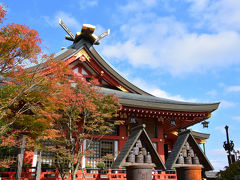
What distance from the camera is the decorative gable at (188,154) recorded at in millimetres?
7316

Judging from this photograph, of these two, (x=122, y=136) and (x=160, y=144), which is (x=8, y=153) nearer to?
(x=122, y=136)

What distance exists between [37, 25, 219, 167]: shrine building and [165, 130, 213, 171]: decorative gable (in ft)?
18.8

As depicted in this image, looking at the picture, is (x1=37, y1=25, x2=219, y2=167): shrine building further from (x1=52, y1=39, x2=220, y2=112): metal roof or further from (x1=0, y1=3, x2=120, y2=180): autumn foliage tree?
(x1=0, y1=3, x2=120, y2=180): autumn foliage tree

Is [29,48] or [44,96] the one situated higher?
[29,48]

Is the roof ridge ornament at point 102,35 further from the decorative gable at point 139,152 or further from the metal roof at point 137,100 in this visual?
the decorative gable at point 139,152

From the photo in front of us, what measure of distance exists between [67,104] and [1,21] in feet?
14.0

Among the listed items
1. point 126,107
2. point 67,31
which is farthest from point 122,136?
point 67,31

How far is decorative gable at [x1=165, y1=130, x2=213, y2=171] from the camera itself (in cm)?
732

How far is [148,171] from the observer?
6301 millimetres

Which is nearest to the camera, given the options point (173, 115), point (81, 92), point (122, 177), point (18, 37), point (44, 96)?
point (18, 37)

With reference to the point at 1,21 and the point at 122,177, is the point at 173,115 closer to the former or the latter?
the point at 122,177

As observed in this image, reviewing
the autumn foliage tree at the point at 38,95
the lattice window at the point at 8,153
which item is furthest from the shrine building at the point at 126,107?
the autumn foliage tree at the point at 38,95

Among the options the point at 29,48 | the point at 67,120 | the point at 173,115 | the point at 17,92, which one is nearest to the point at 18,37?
the point at 29,48

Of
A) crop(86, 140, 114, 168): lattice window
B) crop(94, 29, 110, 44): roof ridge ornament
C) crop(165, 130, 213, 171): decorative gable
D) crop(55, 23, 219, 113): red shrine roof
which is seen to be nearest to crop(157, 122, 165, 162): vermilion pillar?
crop(55, 23, 219, 113): red shrine roof
